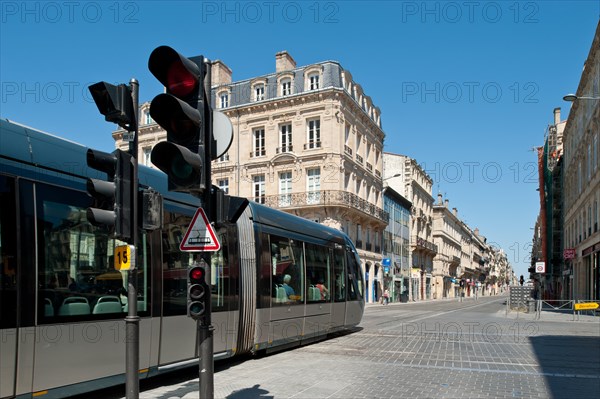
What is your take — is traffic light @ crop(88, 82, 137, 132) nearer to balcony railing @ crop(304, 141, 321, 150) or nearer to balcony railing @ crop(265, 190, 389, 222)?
balcony railing @ crop(265, 190, 389, 222)

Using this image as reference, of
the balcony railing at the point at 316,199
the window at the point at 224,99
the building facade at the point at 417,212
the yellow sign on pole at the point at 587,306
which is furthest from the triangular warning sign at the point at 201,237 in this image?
the building facade at the point at 417,212

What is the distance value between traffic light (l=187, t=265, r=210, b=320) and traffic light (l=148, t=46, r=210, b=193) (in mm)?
706

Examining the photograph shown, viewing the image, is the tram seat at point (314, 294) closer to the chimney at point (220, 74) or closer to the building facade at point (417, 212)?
the chimney at point (220, 74)

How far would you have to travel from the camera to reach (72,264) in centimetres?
609

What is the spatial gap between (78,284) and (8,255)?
3.16 ft

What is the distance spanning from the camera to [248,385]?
25.5 ft

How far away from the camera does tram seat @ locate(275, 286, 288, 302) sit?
1071 centimetres

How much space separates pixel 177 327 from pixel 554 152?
171 ft

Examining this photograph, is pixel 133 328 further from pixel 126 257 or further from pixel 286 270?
pixel 286 270

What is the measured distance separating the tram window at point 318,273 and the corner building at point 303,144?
83.5ft

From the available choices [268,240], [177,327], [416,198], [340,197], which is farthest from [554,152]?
[177,327]

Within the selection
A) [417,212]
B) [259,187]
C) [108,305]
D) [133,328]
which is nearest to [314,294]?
[108,305]

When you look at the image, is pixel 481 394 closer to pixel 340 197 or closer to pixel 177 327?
pixel 177 327

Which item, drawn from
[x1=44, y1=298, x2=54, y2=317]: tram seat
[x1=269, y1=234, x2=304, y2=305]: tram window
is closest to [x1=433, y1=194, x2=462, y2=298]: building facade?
[x1=269, y1=234, x2=304, y2=305]: tram window
